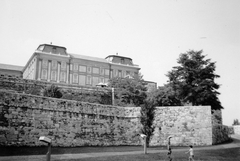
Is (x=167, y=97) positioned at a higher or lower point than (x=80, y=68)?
lower

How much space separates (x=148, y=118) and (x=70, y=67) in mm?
43253

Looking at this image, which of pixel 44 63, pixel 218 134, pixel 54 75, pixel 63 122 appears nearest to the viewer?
pixel 63 122

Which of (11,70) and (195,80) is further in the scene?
(11,70)

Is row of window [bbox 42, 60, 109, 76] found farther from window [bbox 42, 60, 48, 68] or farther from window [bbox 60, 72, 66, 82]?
window [bbox 60, 72, 66, 82]

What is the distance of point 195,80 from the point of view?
30.8 metres

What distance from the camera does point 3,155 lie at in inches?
557

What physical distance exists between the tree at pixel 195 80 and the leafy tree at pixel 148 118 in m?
9.45

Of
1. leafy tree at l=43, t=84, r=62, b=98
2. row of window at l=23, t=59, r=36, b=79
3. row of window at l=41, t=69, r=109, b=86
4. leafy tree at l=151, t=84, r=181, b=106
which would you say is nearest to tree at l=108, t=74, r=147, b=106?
leafy tree at l=151, t=84, r=181, b=106

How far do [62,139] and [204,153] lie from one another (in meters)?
10.8

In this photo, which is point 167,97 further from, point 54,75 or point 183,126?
point 54,75

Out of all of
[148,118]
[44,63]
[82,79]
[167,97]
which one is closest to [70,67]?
[82,79]

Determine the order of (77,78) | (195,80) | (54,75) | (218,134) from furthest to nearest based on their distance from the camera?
(77,78) → (54,75) → (195,80) → (218,134)

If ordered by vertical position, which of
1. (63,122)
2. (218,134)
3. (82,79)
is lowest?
(218,134)

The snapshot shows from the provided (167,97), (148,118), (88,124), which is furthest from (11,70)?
(148,118)
